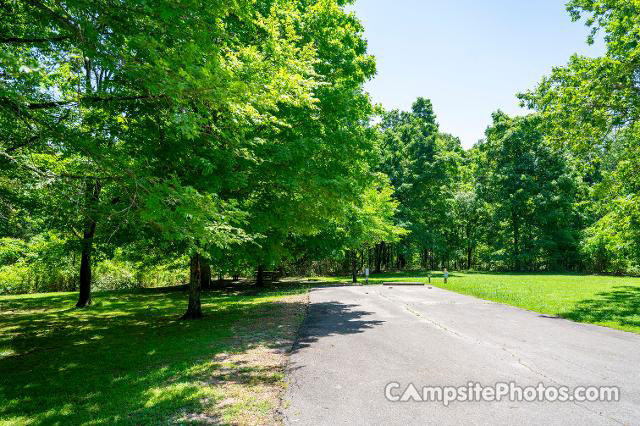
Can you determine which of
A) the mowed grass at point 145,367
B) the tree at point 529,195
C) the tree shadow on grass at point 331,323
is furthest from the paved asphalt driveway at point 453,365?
the tree at point 529,195

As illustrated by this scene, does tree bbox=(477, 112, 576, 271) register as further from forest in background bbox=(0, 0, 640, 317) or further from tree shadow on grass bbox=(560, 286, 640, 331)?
tree shadow on grass bbox=(560, 286, 640, 331)

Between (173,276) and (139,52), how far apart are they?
28.2 metres

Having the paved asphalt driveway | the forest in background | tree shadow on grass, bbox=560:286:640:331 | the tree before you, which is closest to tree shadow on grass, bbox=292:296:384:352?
the paved asphalt driveway

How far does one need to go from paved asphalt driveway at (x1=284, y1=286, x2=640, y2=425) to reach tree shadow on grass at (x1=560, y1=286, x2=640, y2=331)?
893mm

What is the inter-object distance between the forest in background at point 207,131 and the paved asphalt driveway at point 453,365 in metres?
3.20

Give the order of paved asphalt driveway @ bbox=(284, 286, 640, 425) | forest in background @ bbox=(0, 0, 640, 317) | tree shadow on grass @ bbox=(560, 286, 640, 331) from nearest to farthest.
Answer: paved asphalt driveway @ bbox=(284, 286, 640, 425), forest in background @ bbox=(0, 0, 640, 317), tree shadow on grass @ bbox=(560, 286, 640, 331)

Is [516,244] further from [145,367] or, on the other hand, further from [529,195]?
[145,367]

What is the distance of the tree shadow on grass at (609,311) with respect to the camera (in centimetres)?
1007

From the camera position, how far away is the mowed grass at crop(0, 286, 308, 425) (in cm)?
497

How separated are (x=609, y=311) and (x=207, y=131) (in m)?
14.1

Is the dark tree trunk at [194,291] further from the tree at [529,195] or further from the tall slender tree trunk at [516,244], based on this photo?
the tall slender tree trunk at [516,244]

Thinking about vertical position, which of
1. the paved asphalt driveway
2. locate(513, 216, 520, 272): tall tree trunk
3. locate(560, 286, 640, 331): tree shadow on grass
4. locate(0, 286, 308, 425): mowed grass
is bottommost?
locate(0, 286, 308, 425): mowed grass

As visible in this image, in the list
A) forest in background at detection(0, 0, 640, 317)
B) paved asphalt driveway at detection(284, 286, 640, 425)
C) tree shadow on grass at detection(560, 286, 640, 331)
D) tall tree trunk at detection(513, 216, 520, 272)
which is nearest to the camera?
paved asphalt driveway at detection(284, 286, 640, 425)

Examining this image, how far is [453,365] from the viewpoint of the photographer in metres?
6.42
